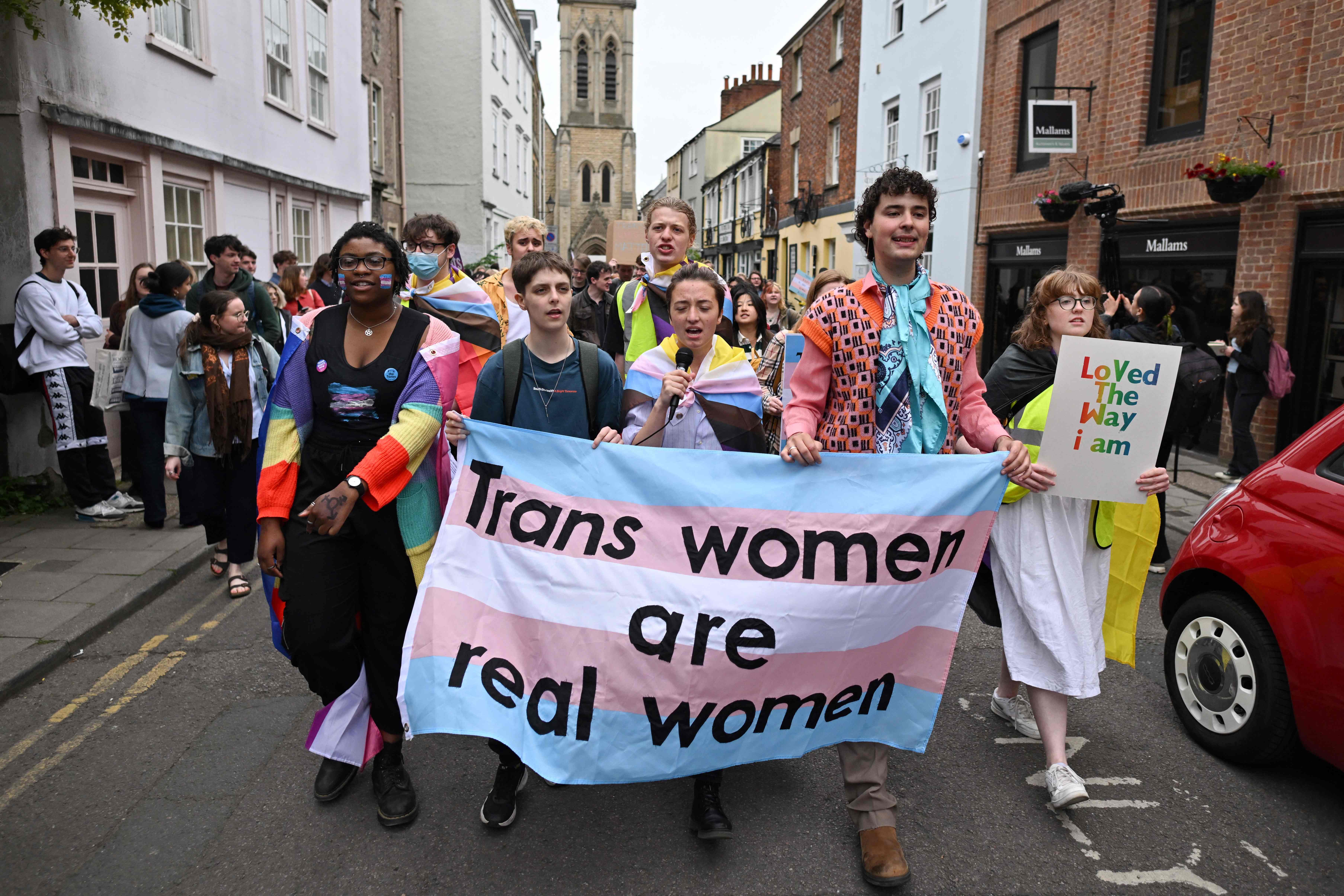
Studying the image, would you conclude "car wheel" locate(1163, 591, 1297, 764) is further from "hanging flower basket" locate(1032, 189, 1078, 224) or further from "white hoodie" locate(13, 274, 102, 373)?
"hanging flower basket" locate(1032, 189, 1078, 224)

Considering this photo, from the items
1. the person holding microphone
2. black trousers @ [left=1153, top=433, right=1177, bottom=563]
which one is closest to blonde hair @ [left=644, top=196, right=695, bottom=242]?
the person holding microphone

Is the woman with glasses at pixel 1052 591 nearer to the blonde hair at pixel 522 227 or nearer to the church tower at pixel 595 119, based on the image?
the blonde hair at pixel 522 227

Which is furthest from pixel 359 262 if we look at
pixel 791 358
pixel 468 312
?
pixel 468 312

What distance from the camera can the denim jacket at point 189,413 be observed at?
601 centimetres

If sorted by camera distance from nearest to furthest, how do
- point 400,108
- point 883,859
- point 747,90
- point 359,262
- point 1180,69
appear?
point 883,859 → point 359,262 → point 1180,69 → point 400,108 → point 747,90

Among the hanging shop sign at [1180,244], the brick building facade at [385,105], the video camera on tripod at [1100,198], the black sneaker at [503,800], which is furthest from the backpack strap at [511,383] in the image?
the brick building facade at [385,105]

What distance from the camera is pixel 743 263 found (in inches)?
1865

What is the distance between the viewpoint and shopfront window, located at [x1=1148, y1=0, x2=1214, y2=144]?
11.7 meters

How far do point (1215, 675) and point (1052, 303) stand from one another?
67.6 inches

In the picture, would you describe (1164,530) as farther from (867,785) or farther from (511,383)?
(511,383)

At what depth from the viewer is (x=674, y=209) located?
5.12 m

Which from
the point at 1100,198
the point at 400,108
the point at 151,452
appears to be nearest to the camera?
the point at 151,452

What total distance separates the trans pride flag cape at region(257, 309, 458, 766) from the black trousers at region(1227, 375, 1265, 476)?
341 inches

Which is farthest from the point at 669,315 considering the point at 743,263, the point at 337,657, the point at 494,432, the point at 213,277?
the point at 743,263
